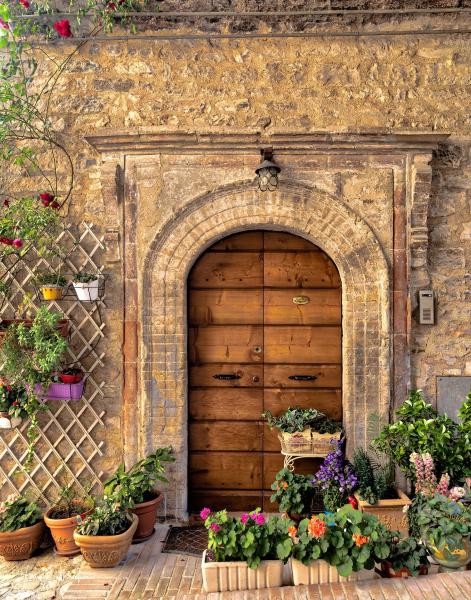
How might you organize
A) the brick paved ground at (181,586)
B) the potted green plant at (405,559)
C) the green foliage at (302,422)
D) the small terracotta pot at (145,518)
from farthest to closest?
1. the green foliage at (302,422)
2. the small terracotta pot at (145,518)
3. the potted green plant at (405,559)
4. the brick paved ground at (181,586)

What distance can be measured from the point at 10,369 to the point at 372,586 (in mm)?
3025

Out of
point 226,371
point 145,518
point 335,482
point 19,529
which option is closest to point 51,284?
point 226,371

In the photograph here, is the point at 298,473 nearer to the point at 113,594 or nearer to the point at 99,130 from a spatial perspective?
the point at 113,594

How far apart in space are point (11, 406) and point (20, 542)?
102 centimetres

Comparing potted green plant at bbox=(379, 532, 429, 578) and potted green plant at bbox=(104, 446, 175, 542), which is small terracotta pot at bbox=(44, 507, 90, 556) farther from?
potted green plant at bbox=(379, 532, 429, 578)

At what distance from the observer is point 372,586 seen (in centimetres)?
276

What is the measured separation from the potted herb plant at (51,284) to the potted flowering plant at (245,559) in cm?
217

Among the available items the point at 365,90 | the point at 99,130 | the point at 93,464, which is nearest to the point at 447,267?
the point at 365,90

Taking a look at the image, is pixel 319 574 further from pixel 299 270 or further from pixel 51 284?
pixel 51 284

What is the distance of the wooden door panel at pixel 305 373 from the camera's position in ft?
13.7

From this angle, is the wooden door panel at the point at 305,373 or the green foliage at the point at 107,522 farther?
the wooden door panel at the point at 305,373

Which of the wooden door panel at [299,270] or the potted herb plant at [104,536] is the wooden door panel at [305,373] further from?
the potted herb plant at [104,536]

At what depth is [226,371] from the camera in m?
4.21

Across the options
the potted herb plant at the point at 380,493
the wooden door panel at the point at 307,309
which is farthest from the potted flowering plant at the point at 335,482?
the wooden door panel at the point at 307,309
